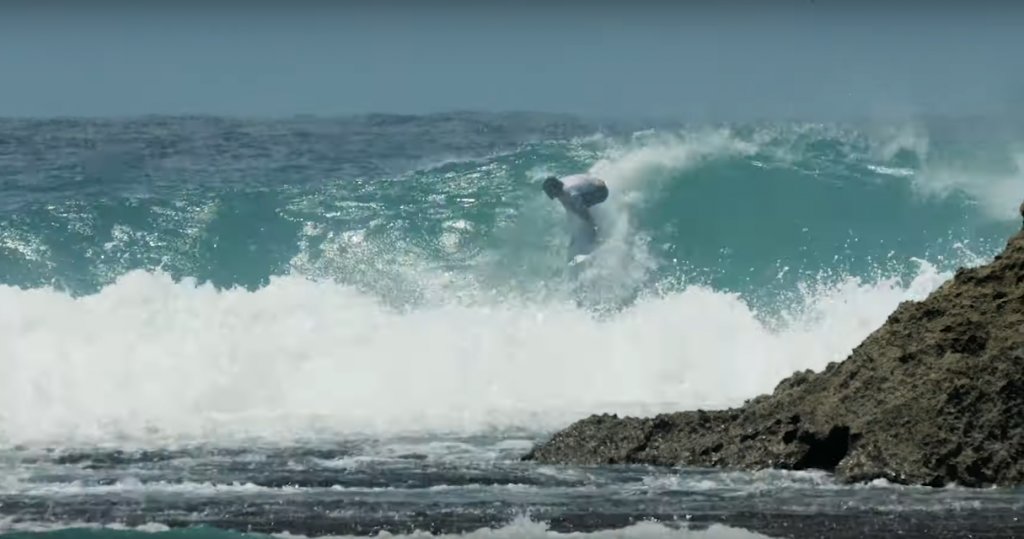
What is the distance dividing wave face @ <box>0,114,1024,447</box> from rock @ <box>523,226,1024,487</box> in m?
2.31

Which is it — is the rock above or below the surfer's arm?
below

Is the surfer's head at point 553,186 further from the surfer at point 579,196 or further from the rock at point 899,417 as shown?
the rock at point 899,417

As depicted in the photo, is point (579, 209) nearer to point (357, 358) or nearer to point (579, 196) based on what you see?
point (579, 196)

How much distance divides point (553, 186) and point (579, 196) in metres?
0.46

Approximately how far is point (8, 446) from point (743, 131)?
58.5 feet

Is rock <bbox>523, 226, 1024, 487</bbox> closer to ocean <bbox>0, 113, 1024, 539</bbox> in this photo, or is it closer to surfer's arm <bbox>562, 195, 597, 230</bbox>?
ocean <bbox>0, 113, 1024, 539</bbox>

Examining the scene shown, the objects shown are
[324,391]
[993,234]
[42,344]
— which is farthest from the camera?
[993,234]

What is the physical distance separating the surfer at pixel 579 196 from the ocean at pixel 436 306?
1.04 feet

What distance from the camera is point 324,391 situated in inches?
695

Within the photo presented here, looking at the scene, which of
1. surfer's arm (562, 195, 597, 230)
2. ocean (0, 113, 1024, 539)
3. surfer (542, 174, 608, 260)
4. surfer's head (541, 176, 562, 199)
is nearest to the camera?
ocean (0, 113, 1024, 539)

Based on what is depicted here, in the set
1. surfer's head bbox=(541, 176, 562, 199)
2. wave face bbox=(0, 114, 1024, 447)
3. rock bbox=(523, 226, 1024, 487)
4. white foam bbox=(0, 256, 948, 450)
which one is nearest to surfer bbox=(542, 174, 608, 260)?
surfer's head bbox=(541, 176, 562, 199)

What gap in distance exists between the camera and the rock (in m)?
11.4

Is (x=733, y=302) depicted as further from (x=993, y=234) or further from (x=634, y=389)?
(x=993, y=234)

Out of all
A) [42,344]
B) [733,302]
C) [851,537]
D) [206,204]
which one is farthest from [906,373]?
[206,204]
